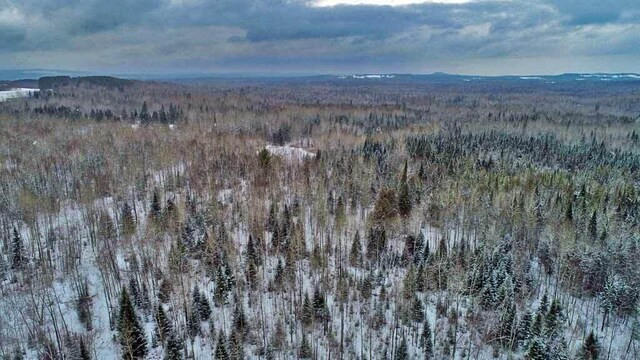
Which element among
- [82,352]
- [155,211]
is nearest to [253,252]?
[155,211]

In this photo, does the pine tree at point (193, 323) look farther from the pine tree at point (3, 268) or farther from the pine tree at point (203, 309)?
the pine tree at point (3, 268)

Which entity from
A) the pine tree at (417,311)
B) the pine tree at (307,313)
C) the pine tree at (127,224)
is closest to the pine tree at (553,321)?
the pine tree at (417,311)

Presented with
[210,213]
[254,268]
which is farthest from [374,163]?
[254,268]

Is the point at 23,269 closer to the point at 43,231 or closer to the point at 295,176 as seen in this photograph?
the point at 43,231

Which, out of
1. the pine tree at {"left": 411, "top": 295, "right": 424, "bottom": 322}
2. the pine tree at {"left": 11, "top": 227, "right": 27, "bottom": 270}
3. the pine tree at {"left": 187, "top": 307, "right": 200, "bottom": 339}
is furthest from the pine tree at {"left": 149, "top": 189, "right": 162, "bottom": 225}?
the pine tree at {"left": 411, "top": 295, "right": 424, "bottom": 322}

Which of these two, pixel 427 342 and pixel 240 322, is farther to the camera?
pixel 240 322

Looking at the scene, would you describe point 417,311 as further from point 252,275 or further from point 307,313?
point 252,275
